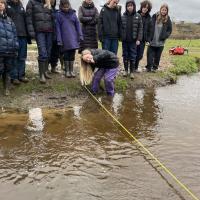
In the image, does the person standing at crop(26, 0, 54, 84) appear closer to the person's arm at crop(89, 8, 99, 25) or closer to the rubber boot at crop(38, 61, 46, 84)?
the rubber boot at crop(38, 61, 46, 84)

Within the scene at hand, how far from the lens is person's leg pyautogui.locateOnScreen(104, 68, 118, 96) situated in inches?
393

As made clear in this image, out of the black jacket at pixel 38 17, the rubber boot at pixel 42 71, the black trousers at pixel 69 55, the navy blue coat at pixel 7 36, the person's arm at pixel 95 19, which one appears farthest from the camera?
the person's arm at pixel 95 19

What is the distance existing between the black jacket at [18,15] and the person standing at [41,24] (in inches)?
5.0

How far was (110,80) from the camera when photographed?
9.98 metres

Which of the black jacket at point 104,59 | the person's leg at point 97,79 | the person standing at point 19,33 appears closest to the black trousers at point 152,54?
the black jacket at point 104,59

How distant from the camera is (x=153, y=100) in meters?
9.89

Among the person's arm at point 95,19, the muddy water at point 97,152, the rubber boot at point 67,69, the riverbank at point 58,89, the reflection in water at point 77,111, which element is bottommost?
the muddy water at point 97,152

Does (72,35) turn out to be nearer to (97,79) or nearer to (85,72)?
(85,72)

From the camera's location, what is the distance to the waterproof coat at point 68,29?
33.0 feet

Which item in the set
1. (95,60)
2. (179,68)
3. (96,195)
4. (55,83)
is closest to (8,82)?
(55,83)

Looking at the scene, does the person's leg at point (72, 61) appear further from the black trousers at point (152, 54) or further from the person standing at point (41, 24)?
the black trousers at point (152, 54)

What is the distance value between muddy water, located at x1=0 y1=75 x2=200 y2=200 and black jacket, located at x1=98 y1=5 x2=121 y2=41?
7.01ft

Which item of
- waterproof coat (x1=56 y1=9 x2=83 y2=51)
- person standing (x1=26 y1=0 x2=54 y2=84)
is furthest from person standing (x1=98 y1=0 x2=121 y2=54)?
person standing (x1=26 y1=0 x2=54 y2=84)

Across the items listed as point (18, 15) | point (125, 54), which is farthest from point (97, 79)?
point (18, 15)
